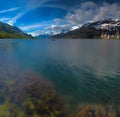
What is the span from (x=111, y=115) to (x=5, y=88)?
2077 centimetres

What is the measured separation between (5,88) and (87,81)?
18212 mm

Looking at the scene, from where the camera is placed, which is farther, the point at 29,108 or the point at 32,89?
the point at 32,89

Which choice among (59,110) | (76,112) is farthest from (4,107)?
(76,112)

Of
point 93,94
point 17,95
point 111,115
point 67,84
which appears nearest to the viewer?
point 111,115

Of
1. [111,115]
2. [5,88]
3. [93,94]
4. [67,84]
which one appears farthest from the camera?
[67,84]

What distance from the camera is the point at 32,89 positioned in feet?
106

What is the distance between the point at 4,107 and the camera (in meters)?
24.4

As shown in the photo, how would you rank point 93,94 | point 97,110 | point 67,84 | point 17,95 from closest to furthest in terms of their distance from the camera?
point 97,110 → point 17,95 → point 93,94 → point 67,84

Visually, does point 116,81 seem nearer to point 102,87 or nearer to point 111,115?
point 102,87

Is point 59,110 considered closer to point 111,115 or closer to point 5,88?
point 111,115

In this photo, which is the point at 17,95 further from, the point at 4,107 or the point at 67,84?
the point at 67,84

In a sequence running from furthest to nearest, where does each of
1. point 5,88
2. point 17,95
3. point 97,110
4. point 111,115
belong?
point 5,88 < point 17,95 < point 97,110 < point 111,115

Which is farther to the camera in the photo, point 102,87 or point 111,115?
point 102,87

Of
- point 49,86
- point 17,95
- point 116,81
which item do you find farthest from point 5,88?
point 116,81
